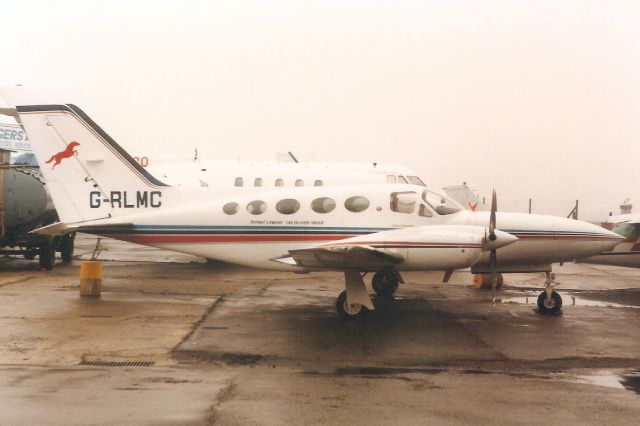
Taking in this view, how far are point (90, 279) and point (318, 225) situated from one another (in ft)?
18.4

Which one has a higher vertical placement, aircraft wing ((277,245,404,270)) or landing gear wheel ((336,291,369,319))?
aircraft wing ((277,245,404,270))

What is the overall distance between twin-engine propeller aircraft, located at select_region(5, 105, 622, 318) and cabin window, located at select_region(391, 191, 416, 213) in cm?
2

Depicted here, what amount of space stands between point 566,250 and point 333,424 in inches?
349

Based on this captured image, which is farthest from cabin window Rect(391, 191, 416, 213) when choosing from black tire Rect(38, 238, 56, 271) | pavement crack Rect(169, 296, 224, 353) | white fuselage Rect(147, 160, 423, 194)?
black tire Rect(38, 238, 56, 271)

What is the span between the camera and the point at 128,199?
1463cm

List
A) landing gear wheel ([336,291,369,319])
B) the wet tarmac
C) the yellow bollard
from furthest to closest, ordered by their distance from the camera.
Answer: the yellow bollard
landing gear wheel ([336,291,369,319])
the wet tarmac

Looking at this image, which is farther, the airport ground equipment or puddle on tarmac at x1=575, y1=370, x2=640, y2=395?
the airport ground equipment

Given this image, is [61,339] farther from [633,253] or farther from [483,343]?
[633,253]

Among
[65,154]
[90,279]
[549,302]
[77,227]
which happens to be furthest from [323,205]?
[65,154]

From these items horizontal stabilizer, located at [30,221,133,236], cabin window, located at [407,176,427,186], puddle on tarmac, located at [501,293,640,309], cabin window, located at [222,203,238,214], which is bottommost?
puddle on tarmac, located at [501,293,640,309]

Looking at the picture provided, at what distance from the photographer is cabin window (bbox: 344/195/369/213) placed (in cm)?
1331

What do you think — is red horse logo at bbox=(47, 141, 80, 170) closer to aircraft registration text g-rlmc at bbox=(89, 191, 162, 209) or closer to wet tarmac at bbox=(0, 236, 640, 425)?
aircraft registration text g-rlmc at bbox=(89, 191, 162, 209)

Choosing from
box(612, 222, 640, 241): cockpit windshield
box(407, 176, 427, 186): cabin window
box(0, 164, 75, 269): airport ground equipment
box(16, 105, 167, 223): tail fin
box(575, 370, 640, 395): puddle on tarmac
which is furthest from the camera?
box(407, 176, 427, 186): cabin window

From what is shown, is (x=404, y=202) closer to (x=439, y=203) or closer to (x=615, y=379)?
(x=439, y=203)
